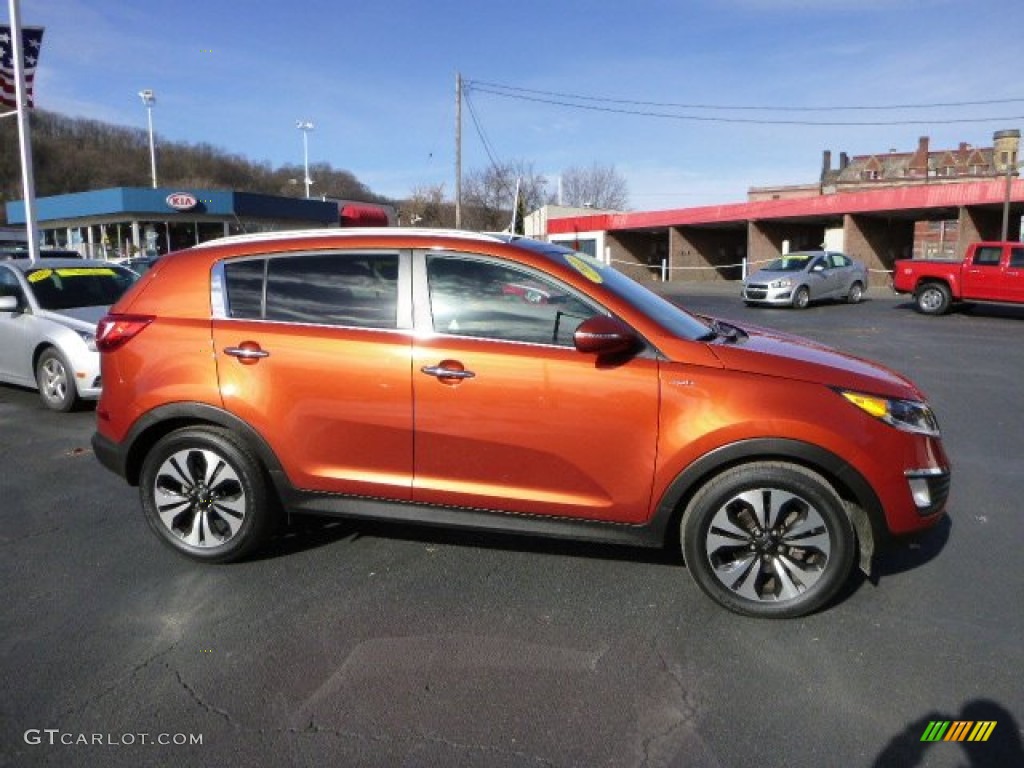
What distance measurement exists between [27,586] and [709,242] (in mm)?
40495

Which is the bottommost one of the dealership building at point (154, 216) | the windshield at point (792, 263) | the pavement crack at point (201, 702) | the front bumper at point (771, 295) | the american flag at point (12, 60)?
the pavement crack at point (201, 702)

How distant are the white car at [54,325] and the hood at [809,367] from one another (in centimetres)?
654

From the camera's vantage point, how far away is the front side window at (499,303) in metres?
3.42

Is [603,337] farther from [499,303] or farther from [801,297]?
[801,297]

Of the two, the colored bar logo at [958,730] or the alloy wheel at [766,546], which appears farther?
the alloy wheel at [766,546]

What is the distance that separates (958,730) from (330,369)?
296cm

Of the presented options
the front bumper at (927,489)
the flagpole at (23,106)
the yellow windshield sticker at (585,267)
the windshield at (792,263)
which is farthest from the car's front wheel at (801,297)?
the flagpole at (23,106)

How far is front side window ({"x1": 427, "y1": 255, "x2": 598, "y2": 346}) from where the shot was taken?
342cm

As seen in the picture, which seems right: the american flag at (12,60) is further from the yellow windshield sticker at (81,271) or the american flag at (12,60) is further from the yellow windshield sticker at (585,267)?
the yellow windshield sticker at (585,267)

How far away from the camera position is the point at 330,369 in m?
3.56

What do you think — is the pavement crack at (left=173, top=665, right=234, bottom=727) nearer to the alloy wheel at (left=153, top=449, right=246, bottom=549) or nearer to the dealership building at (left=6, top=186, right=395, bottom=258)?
the alloy wheel at (left=153, top=449, right=246, bottom=549)

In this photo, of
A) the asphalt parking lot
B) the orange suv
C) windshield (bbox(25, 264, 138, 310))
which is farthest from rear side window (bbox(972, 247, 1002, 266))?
windshield (bbox(25, 264, 138, 310))

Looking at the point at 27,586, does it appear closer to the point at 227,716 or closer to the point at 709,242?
the point at 227,716

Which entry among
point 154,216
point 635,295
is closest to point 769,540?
point 635,295
